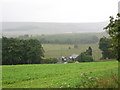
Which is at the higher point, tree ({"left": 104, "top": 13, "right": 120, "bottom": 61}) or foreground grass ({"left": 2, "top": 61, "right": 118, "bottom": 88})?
tree ({"left": 104, "top": 13, "right": 120, "bottom": 61})

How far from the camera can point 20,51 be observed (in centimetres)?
7812

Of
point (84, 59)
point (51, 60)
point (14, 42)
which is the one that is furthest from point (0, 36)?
point (84, 59)

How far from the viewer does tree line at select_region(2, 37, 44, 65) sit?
75375 millimetres

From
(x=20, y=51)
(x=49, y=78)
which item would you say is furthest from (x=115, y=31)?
(x=20, y=51)

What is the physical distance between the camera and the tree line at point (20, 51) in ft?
247

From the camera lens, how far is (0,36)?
8369 cm

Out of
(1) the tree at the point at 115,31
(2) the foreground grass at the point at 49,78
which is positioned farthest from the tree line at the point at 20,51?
(1) the tree at the point at 115,31

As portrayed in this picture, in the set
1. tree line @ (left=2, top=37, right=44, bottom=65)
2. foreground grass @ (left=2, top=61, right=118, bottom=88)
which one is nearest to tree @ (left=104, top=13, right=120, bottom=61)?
foreground grass @ (left=2, top=61, right=118, bottom=88)

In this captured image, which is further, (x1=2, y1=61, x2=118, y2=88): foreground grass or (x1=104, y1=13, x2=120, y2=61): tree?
(x1=104, y1=13, x2=120, y2=61): tree

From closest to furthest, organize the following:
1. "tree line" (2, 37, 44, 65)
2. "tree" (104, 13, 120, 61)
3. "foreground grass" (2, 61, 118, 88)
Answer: "foreground grass" (2, 61, 118, 88)
"tree" (104, 13, 120, 61)
"tree line" (2, 37, 44, 65)

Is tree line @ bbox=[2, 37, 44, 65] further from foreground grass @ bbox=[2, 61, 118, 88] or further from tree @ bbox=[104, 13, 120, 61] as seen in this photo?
tree @ bbox=[104, 13, 120, 61]

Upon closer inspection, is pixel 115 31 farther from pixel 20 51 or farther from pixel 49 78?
pixel 20 51

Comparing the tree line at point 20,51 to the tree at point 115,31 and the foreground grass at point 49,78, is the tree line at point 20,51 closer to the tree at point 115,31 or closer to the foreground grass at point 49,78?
the foreground grass at point 49,78

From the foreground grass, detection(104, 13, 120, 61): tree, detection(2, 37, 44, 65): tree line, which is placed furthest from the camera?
detection(2, 37, 44, 65): tree line
